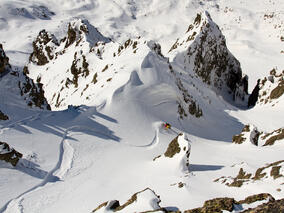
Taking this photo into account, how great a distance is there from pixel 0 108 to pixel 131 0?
95323 millimetres

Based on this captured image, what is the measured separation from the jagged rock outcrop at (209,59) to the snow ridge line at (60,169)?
25.9m

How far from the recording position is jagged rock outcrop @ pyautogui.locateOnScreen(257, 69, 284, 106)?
3412cm

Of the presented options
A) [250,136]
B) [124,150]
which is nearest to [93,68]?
[124,150]

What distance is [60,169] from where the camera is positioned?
14.7 metres

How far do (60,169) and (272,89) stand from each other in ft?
108

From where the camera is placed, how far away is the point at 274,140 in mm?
17172

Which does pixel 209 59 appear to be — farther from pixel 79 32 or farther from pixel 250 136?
pixel 250 136

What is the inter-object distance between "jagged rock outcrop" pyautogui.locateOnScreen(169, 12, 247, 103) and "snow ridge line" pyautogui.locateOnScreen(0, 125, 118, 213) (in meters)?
25.9

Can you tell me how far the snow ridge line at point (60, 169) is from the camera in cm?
1115

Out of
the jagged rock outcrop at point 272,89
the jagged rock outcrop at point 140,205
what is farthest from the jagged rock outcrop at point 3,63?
the jagged rock outcrop at point 272,89

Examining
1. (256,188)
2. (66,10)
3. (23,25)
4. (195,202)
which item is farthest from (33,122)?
(66,10)

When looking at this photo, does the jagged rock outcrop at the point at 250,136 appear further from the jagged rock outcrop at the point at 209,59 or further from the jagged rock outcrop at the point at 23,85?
the jagged rock outcrop at the point at 209,59

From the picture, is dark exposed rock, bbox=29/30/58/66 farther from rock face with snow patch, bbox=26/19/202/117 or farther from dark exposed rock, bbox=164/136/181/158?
dark exposed rock, bbox=164/136/181/158

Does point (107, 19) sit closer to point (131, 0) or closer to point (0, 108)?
point (131, 0)
